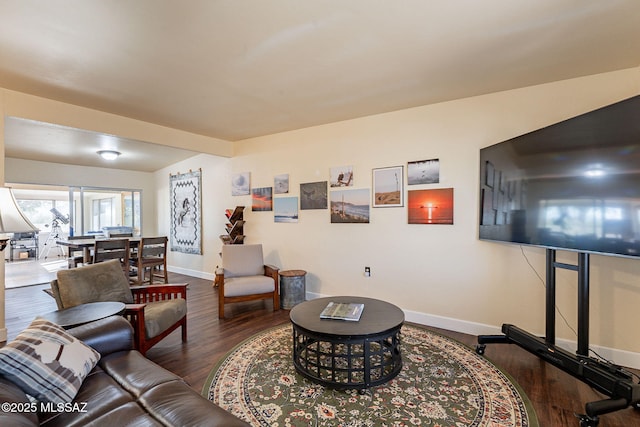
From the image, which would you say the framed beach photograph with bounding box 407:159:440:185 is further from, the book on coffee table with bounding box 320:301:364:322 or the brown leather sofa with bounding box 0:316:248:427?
the brown leather sofa with bounding box 0:316:248:427

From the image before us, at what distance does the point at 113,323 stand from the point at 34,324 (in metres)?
Answer: 0.39

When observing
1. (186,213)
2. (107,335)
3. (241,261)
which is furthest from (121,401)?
(186,213)

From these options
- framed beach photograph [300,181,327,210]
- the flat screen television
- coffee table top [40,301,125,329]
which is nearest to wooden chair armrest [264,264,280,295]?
framed beach photograph [300,181,327,210]

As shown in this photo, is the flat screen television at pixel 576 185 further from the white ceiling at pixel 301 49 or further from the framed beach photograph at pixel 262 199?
the framed beach photograph at pixel 262 199

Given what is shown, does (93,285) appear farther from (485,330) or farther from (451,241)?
(485,330)

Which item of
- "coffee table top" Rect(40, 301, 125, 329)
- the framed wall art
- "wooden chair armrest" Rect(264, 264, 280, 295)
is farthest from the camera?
the framed wall art

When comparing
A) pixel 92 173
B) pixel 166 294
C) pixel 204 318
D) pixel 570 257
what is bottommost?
pixel 204 318

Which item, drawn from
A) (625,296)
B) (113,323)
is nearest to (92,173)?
(113,323)

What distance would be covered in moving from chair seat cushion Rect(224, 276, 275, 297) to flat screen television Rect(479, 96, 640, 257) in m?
2.80

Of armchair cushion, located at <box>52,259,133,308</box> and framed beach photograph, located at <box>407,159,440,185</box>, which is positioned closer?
armchair cushion, located at <box>52,259,133,308</box>

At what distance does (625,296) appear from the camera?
2473 millimetres

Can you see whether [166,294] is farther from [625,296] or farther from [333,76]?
[625,296]

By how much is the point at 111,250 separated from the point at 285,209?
2.77 meters

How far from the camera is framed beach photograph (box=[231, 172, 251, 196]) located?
512 cm
